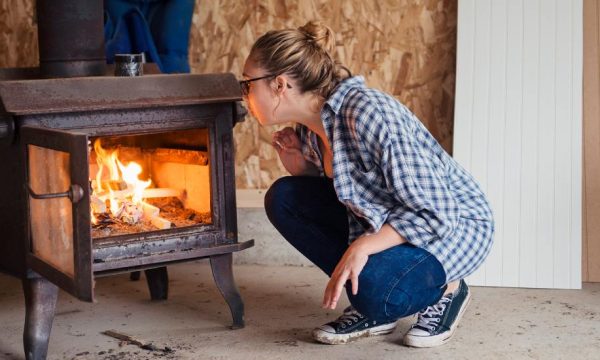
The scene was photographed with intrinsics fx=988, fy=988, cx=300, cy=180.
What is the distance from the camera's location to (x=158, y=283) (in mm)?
3443

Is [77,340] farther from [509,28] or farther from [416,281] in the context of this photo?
[509,28]

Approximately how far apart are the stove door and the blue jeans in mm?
723

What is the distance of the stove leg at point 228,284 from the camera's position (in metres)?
3.03

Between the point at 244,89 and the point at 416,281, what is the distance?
73cm

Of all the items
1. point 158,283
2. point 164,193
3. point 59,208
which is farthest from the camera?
point 158,283

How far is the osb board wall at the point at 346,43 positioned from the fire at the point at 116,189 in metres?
1.08

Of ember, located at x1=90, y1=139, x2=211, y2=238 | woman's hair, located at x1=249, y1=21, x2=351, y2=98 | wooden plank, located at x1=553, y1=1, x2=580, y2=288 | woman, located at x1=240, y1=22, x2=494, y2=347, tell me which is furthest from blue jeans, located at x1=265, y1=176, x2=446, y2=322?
wooden plank, located at x1=553, y1=1, x2=580, y2=288

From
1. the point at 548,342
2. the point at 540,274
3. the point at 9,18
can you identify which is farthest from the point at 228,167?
the point at 9,18

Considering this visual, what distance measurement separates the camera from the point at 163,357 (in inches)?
111

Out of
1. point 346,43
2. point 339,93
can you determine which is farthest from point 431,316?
point 346,43

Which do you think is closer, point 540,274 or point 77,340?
point 77,340

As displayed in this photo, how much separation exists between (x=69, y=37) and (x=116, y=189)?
49 cm

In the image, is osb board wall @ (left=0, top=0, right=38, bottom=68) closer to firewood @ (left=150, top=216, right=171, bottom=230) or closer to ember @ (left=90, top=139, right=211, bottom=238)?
ember @ (left=90, top=139, right=211, bottom=238)

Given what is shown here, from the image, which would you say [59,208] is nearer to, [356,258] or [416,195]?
[356,258]
